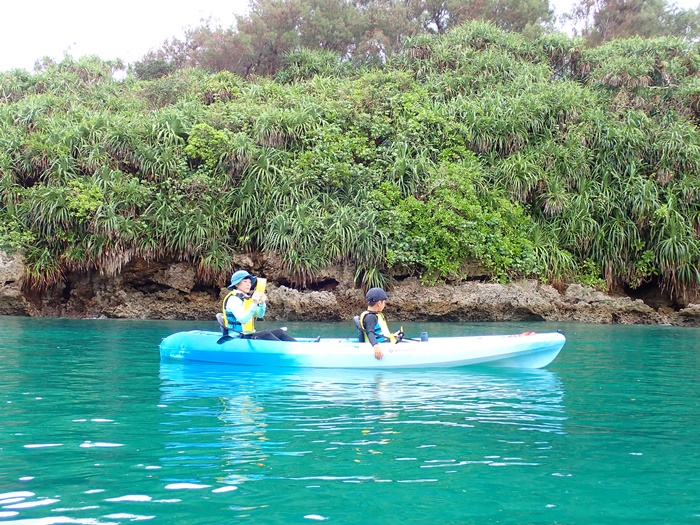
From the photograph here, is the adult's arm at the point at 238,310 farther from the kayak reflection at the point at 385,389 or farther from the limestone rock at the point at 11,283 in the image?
the limestone rock at the point at 11,283

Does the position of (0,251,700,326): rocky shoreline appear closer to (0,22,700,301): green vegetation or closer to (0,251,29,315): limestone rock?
(0,251,29,315): limestone rock

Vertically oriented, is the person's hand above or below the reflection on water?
above

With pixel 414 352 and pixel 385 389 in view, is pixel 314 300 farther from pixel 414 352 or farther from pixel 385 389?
pixel 385 389

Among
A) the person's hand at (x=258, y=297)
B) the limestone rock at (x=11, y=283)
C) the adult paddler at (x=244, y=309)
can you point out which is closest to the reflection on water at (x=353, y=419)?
the adult paddler at (x=244, y=309)

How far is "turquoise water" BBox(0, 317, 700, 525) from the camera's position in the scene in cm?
331

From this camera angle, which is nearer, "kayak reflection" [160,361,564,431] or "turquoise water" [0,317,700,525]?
"turquoise water" [0,317,700,525]

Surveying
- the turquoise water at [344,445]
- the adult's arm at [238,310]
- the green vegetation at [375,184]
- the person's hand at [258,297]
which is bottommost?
the turquoise water at [344,445]

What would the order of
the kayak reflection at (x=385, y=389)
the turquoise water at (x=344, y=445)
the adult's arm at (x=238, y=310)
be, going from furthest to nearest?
1. the adult's arm at (x=238, y=310)
2. the kayak reflection at (x=385, y=389)
3. the turquoise water at (x=344, y=445)

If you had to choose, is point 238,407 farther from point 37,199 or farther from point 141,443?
point 37,199

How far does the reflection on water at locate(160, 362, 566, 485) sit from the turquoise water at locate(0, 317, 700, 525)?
20mm

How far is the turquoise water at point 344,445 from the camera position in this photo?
10.8 feet

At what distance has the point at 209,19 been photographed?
94.4 feet

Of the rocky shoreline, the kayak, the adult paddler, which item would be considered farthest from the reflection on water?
the rocky shoreline

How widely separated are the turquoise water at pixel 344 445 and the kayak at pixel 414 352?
8.3 inches
